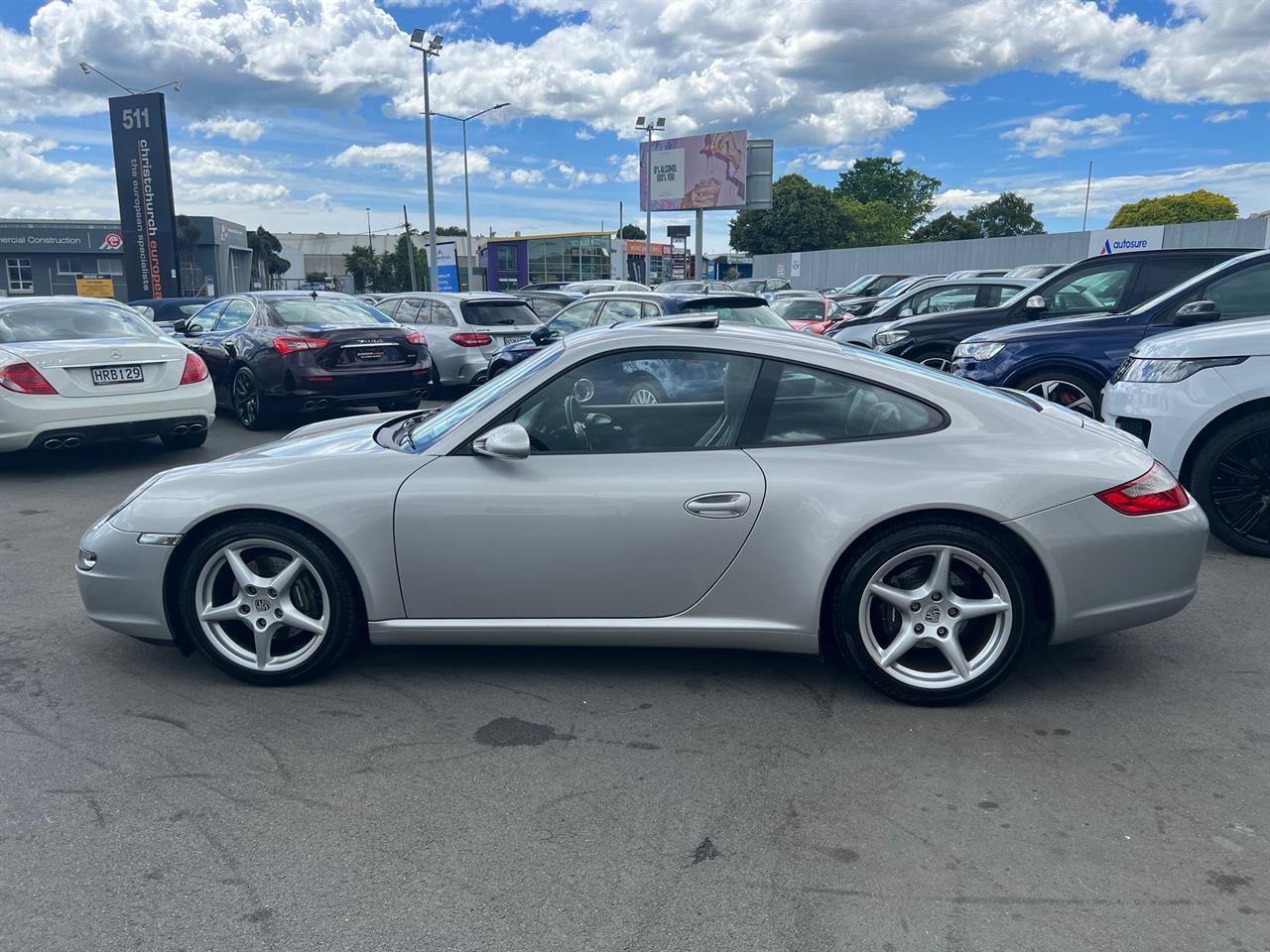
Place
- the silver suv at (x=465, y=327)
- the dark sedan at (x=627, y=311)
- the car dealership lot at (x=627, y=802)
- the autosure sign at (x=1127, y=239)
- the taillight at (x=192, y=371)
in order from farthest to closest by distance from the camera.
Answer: the autosure sign at (x=1127, y=239)
the silver suv at (x=465, y=327)
the dark sedan at (x=627, y=311)
the taillight at (x=192, y=371)
the car dealership lot at (x=627, y=802)

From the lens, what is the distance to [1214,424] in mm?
5508

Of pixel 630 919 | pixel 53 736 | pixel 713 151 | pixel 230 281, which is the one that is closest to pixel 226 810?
pixel 53 736

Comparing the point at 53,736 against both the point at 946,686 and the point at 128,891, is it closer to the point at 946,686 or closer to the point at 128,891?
the point at 128,891

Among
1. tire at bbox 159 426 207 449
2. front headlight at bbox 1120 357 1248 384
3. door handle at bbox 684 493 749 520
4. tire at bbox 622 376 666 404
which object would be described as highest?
tire at bbox 622 376 666 404

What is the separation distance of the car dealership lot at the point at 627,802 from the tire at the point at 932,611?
5.4 inches

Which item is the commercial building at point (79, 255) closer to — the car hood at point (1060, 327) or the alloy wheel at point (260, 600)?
the car hood at point (1060, 327)

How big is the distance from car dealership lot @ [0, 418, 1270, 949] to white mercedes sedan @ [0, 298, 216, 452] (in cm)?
395

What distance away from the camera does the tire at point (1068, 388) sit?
7789 millimetres

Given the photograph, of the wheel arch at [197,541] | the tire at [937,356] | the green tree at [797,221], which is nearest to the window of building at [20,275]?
the green tree at [797,221]

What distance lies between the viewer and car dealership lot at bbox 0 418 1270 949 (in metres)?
2.42

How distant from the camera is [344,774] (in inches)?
123

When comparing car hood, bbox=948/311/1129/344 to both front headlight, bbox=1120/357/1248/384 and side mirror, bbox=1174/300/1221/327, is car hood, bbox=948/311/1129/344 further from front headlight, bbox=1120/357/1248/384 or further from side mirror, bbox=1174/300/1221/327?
front headlight, bbox=1120/357/1248/384

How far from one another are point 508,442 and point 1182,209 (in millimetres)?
70261

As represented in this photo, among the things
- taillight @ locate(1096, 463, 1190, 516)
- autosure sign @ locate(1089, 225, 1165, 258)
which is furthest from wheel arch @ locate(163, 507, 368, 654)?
autosure sign @ locate(1089, 225, 1165, 258)
